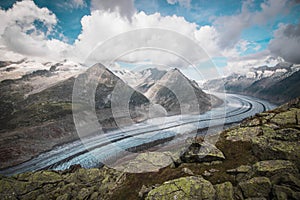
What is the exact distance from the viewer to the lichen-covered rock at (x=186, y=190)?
1461 centimetres

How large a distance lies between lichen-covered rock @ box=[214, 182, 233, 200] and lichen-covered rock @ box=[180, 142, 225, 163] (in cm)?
671

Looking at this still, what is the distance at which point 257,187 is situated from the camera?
530 inches

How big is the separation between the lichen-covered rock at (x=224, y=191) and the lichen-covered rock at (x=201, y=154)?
671 centimetres

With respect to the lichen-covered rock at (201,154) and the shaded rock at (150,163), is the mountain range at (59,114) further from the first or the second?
the lichen-covered rock at (201,154)

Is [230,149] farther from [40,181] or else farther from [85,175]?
[40,181]

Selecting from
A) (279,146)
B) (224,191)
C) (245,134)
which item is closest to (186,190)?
(224,191)

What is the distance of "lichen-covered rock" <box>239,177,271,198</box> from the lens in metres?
13.1

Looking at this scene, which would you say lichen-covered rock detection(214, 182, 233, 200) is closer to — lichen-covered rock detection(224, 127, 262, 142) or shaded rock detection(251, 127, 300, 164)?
shaded rock detection(251, 127, 300, 164)

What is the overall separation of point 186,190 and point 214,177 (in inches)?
184

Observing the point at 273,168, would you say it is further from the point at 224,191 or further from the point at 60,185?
the point at 60,185

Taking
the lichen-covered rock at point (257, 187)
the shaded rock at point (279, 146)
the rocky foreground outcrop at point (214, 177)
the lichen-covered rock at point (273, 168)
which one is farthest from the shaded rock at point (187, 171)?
the shaded rock at point (279, 146)

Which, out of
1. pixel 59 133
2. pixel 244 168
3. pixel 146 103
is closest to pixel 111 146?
pixel 59 133

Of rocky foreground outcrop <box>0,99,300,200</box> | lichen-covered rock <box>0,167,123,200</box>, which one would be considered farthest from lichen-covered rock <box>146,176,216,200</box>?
lichen-covered rock <box>0,167,123,200</box>

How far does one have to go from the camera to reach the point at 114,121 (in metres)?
116
